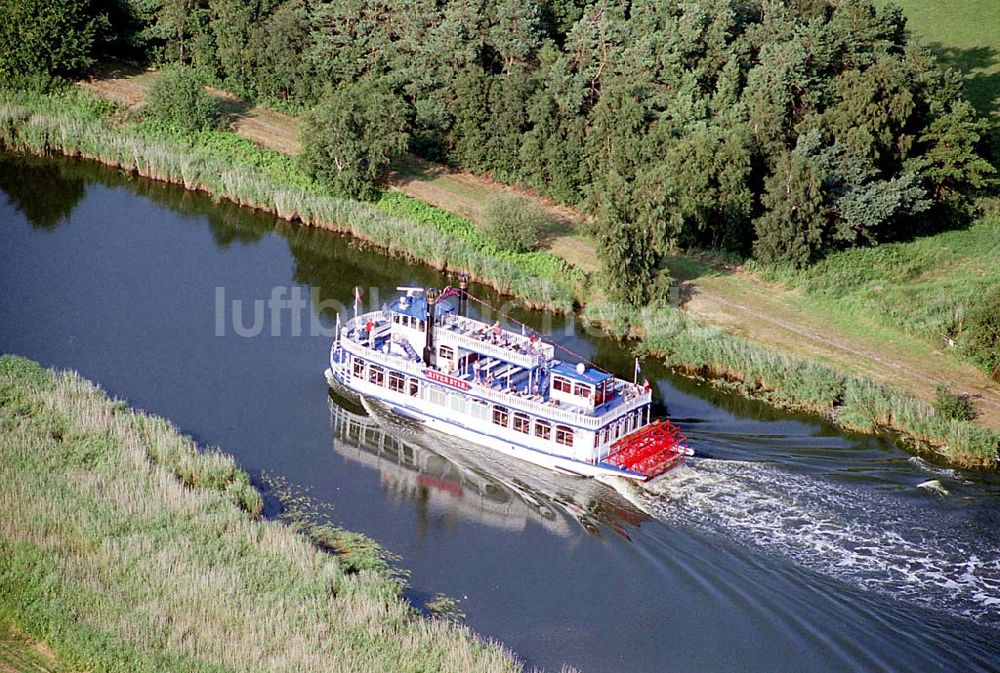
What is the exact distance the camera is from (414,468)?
179ft

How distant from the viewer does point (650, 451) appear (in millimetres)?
53219

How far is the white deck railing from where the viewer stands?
175 ft

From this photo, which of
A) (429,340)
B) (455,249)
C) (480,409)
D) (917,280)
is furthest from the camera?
(455,249)

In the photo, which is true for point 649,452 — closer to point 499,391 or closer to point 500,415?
point 500,415

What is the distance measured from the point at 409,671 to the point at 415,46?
5462cm

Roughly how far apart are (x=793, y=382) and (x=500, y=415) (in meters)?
14.3

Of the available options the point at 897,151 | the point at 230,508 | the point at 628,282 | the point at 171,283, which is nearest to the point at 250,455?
the point at 230,508

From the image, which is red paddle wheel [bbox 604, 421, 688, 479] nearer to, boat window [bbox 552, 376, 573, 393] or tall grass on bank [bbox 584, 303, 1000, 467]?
boat window [bbox 552, 376, 573, 393]

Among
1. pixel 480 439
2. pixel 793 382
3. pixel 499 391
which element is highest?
pixel 793 382

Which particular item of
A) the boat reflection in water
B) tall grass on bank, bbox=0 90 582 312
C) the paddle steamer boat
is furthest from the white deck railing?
tall grass on bank, bbox=0 90 582 312

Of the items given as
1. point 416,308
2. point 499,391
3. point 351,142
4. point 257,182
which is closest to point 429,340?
point 416,308

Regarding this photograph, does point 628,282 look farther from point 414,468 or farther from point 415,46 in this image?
point 415,46

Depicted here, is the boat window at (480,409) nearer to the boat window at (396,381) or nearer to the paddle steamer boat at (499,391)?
the paddle steamer boat at (499,391)

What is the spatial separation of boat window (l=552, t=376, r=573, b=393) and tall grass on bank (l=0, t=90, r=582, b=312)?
1402 centimetres
